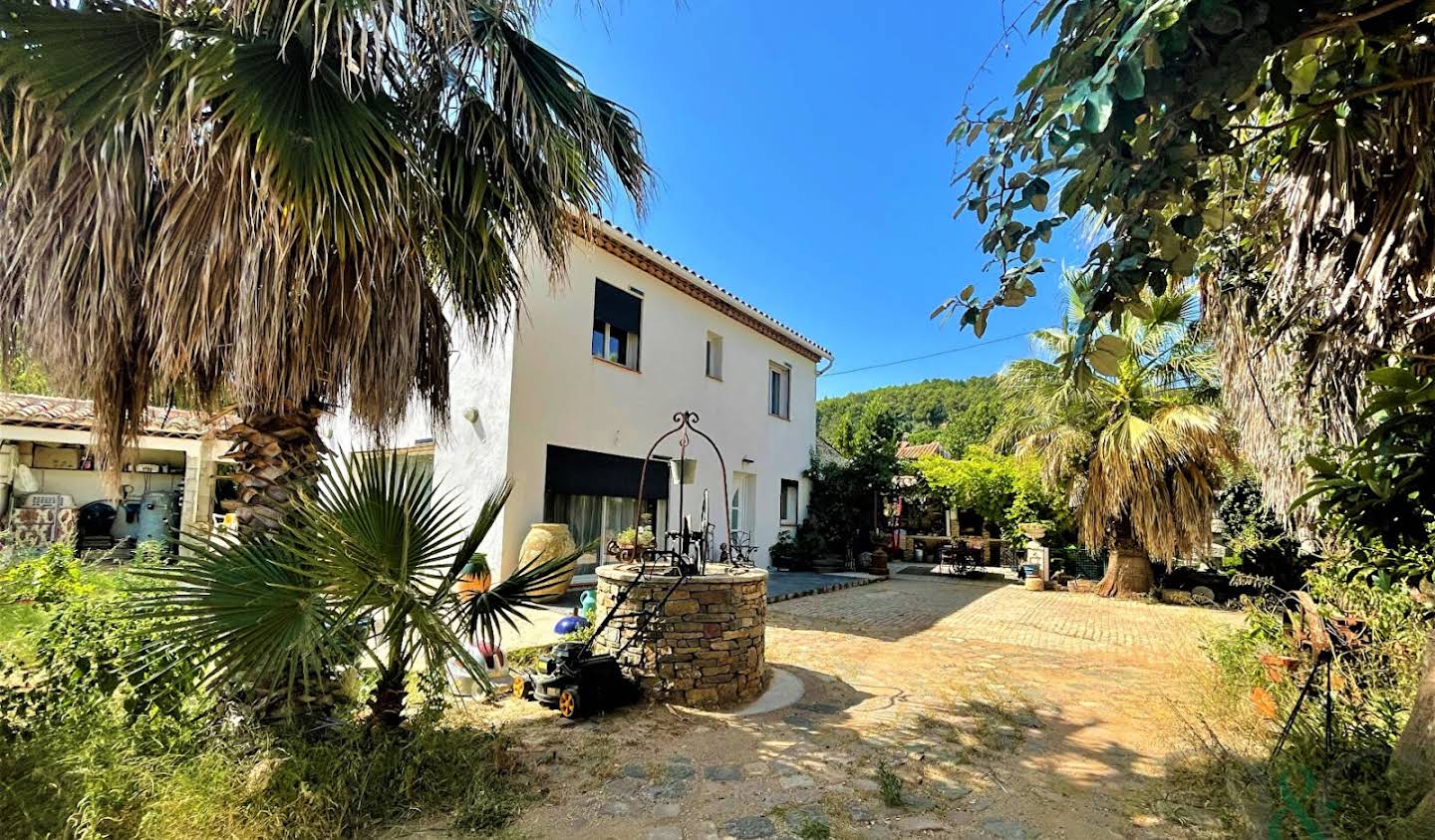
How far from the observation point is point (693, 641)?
5531 mm

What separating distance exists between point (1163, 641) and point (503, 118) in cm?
1011

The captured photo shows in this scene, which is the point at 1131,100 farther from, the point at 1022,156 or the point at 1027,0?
the point at 1027,0

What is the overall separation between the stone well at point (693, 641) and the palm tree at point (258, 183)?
261cm

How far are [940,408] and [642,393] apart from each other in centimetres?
3688

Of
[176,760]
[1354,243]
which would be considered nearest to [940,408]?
[1354,243]

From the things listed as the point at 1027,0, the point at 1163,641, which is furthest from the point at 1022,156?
the point at 1163,641

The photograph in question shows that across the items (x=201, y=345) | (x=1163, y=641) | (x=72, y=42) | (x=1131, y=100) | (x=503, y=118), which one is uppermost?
(x=503, y=118)

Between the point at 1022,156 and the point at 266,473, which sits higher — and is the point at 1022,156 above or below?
above

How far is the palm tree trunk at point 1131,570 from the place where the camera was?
12945 millimetres

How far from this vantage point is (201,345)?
3.79 metres

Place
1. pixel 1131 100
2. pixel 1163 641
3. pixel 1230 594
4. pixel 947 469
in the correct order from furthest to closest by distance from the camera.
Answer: pixel 947 469
pixel 1230 594
pixel 1163 641
pixel 1131 100

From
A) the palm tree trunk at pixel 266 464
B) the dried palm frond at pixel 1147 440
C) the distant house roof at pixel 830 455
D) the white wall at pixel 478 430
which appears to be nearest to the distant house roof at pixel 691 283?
the white wall at pixel 478 430

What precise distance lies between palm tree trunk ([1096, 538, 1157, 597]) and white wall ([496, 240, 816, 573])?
744cm

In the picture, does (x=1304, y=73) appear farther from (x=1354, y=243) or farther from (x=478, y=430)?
(x=478, y=430)
